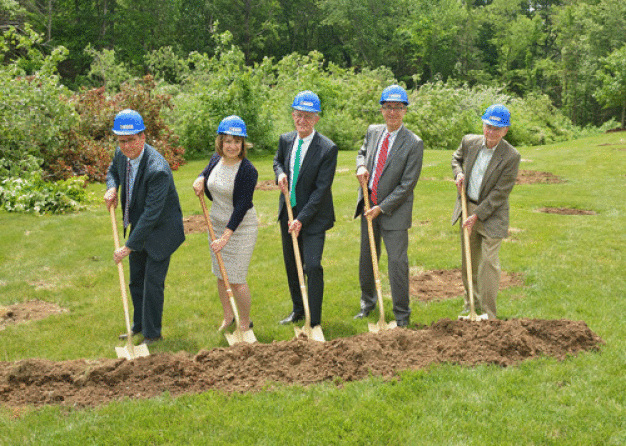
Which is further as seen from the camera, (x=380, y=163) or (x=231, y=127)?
(x=380, y=163)

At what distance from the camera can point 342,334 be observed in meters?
6.07

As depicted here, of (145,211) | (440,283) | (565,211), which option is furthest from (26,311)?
(565,211)

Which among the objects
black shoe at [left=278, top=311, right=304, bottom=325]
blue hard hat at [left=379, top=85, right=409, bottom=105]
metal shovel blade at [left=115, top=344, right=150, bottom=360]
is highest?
blue hard hat at [left=379, top=85, right=409, bottom=105]

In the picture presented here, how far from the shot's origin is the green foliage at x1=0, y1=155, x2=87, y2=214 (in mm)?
12234

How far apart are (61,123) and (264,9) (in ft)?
140

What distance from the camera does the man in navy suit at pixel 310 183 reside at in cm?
581

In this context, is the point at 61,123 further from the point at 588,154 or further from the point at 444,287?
the point at 588,154

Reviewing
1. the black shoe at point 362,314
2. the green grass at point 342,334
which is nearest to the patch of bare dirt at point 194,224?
the green grass at point 342,334

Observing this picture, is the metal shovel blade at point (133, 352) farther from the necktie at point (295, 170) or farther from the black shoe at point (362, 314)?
the black shoe at point (362, 314)

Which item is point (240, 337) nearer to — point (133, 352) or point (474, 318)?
point (133, 352)

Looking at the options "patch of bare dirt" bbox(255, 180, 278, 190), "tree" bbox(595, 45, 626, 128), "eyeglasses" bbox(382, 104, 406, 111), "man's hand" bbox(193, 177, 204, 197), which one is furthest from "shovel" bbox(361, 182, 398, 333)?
"tree" bbox(595, 45, 626, 128)

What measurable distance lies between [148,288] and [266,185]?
32.0ft

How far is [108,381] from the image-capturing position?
15.9 feet

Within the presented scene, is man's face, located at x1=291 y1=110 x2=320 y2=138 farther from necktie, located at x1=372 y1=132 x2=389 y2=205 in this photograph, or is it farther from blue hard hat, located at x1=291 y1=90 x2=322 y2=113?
necktie, located at x1=372 y1=132 x2=389 y2=205
